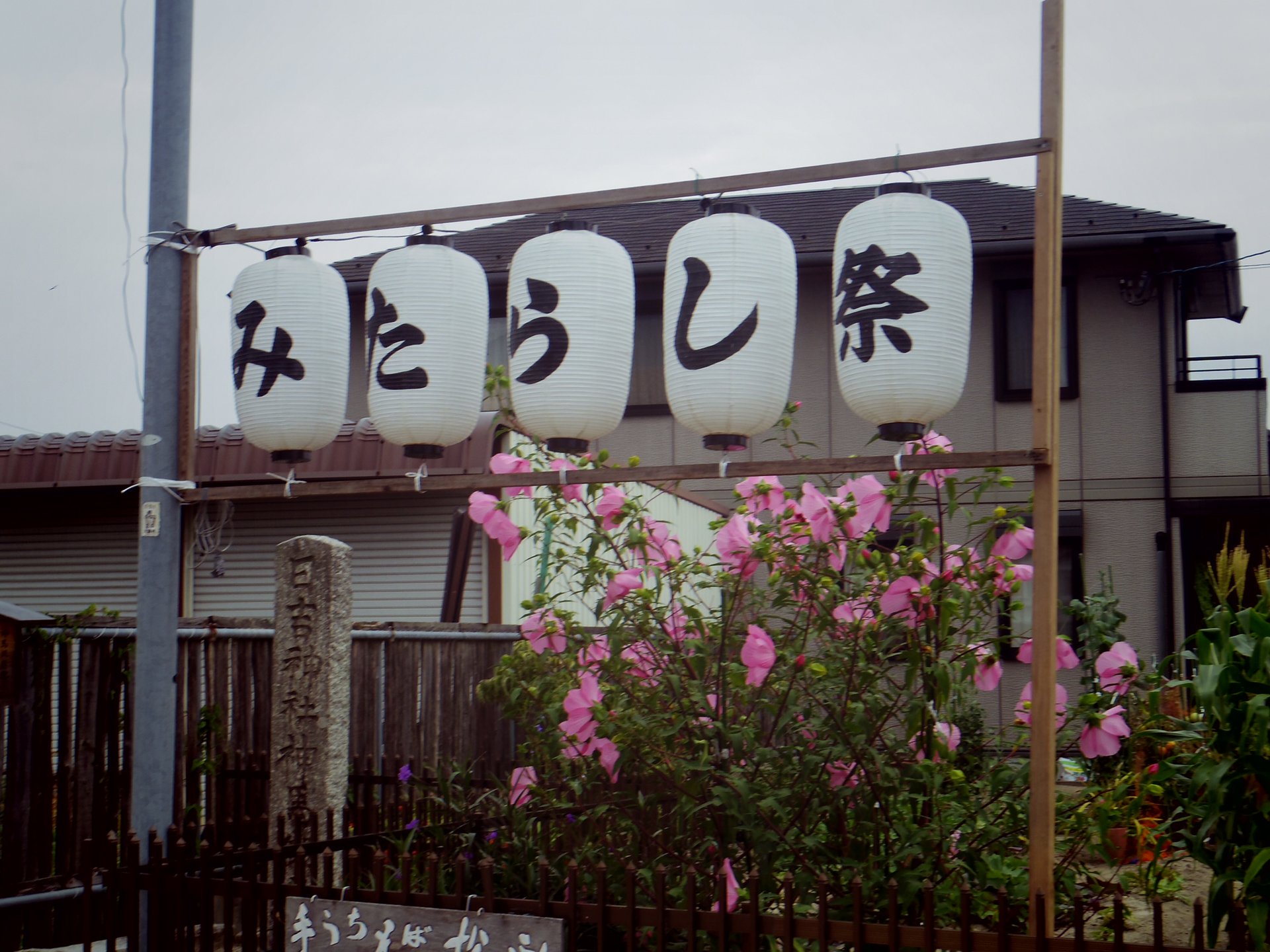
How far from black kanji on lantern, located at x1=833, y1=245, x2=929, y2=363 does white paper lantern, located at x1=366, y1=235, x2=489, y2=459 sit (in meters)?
1.47

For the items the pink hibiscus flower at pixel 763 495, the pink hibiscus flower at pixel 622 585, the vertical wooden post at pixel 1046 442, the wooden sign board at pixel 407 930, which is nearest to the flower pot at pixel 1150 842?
the vertical wooden post at pixel 1046 442

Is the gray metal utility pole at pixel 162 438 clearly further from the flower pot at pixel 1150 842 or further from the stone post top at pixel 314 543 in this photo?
the flower pot at pixel 1150 842

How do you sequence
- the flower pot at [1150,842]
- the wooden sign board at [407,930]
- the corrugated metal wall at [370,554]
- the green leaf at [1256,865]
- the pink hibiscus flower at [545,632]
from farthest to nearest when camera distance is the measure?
the corrugated metal wall at [370,554] → the flower pot at [1150,842] → the pink hibiscus flower at [545,632] → the green leaf at [1256,865] → the wooden sign board at [407,930]

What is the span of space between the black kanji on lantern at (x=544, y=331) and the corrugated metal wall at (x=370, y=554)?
229 inches

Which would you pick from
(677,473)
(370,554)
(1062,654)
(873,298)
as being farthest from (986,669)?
(370,554)

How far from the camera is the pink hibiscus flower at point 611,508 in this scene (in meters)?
4.80

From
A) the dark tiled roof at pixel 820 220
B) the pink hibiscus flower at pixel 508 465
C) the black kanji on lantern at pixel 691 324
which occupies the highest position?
the dark tiled roof at pixel 820 220

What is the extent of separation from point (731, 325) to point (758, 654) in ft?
3.98

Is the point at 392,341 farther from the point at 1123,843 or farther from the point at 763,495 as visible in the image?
the point at 1123,843

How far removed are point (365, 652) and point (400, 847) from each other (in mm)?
2642

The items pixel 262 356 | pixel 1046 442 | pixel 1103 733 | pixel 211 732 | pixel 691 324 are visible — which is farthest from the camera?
pixel 211 732

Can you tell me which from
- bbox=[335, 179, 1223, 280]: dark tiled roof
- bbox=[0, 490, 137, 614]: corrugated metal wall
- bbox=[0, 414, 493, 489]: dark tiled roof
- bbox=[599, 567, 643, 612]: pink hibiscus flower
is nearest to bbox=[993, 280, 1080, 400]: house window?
bbox=[335, 179, 1223, 280]: dark tiled roof

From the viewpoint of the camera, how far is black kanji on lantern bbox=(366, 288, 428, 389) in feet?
15.7

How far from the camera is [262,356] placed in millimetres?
Answer: 5070
